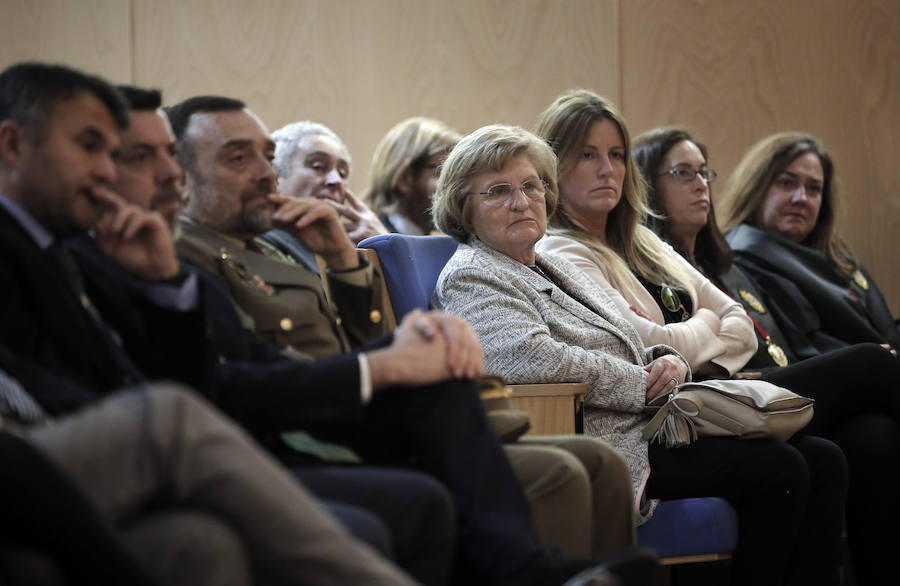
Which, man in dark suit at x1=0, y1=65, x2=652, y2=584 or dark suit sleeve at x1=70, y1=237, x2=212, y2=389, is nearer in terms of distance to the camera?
man in dark suit at x1=0, y1=65, x2=652, y2=584

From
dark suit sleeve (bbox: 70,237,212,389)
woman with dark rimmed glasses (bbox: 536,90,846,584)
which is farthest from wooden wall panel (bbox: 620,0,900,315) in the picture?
dark suit sleeve (bbox: 70,237,212,389)

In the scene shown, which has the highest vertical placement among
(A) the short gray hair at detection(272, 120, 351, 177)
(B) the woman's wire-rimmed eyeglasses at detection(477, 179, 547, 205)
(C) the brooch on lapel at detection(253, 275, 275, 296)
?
(B) the woman's wire-rimmed eyeglasses at detection(477, 179, 547, 205)

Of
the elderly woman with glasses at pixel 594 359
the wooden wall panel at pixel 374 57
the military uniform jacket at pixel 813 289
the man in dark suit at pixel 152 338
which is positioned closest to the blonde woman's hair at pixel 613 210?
the elderly woman with glasses at pixel 594 359

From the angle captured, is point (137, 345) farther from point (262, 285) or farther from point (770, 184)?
point (770, 184)

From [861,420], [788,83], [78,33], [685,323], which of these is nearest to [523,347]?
[685,323]

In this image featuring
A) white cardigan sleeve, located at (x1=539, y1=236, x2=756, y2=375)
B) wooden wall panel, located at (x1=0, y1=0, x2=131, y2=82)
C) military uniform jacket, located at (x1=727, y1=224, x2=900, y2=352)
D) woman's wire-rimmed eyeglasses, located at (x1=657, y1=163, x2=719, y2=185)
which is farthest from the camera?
wooden wall panel, located at (x1=0, y1=0, x2=131, y2=82)

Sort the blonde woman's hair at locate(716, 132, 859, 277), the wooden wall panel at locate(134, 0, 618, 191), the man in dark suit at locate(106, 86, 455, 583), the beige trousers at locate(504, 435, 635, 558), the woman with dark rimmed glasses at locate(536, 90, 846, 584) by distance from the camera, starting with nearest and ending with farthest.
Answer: the man in dark suit at locate(106, 86, 455, 583) < the beige trousers at locate(504, 435, 635, 558) < the woman with dark rimmed glasses at locate(536, 90, 846, 584) < the blonde woman's hair at locate(716, 132, 859, 277) < the wooden wall panel at locate(134, 0, 618, 191)

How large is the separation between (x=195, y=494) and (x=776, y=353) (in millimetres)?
2584

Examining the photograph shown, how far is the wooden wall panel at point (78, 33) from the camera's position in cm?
452

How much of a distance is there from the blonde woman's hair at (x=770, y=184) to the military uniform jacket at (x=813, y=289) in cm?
7

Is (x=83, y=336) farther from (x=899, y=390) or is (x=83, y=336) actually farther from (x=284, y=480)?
(x=899, y=390)

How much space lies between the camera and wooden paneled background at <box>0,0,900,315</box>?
15.1 ft

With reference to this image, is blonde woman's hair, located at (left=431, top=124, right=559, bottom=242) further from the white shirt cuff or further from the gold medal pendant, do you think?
the white shirt cuff

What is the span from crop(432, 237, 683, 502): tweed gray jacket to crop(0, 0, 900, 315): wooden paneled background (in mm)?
2198
